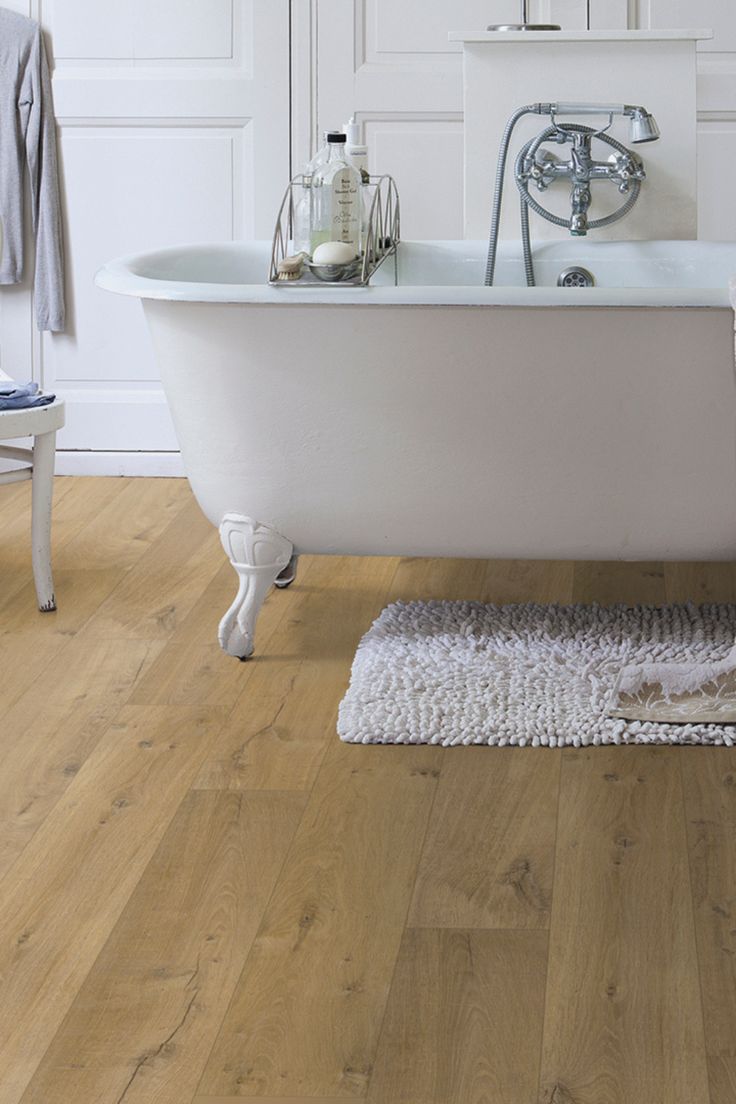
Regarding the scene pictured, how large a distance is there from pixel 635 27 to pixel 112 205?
1.50m

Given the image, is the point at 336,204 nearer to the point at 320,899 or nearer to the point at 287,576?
the point at 287,576

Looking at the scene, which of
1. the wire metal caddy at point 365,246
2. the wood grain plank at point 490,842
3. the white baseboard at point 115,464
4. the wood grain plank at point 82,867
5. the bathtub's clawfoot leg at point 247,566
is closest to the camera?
the wood grain plank at point 82,867

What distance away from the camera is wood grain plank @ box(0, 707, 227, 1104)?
1.54 m

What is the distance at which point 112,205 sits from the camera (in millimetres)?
3930

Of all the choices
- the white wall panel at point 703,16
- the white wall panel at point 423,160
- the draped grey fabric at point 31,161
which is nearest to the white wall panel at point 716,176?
the white wall panel at point 703,16

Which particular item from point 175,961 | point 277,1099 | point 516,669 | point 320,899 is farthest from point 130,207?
point 277,1099

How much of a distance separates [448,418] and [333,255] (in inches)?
13.9

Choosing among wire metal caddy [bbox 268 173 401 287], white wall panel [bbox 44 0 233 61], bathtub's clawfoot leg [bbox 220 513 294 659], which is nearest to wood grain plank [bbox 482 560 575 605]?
bathtub's clawfoot leg [bbox 220 513 294 659]

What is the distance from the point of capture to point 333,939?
1690 mm

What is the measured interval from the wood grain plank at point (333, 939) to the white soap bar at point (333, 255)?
869 millimetres

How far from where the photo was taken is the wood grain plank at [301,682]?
2174 millimetres

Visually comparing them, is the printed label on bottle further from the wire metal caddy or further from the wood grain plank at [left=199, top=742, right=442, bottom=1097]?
the wood grain plank at [left=199, top=742, right=442, bottom=1097]

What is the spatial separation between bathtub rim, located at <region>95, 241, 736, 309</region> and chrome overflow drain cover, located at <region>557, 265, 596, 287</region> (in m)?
0.78

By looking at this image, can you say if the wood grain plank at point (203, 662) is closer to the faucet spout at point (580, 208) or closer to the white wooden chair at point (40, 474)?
the white wooden chair at point (40, 474)
